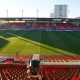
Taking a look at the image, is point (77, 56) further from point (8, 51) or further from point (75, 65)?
point (8, 51)

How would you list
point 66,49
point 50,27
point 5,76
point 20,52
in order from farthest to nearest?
1. point 50,27
2. point 66,49
3. point 20,52
4. point 5,76

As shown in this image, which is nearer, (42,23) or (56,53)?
(56,53)

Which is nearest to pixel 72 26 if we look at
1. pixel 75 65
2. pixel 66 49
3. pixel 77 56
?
pixel 66 49

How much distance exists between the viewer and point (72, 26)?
3541 inches

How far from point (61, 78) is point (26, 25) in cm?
7197

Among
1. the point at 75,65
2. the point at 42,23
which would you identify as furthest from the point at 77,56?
the point at 42,23

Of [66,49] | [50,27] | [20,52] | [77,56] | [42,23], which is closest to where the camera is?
[77,56]

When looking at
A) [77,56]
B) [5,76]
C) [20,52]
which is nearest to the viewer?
[5,76]

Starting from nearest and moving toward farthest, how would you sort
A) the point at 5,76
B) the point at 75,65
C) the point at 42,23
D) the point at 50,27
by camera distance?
the point at 5,76, the point at 75,65, the point at 50,27, the point at 42,23

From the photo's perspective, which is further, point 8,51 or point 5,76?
point 8,51

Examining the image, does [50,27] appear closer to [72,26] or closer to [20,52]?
[72,26]

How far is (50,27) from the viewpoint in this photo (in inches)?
3467

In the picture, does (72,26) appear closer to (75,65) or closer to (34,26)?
(34,26)

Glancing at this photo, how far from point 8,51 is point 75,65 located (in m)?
16.0
